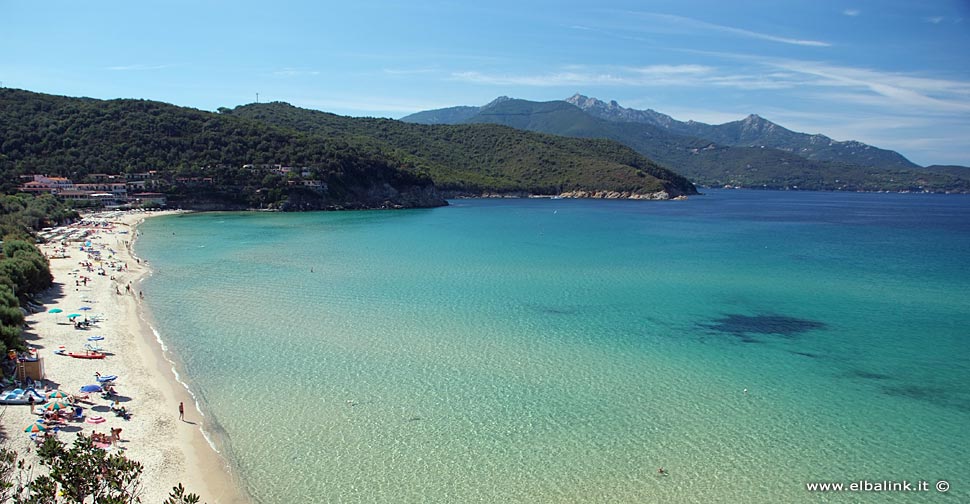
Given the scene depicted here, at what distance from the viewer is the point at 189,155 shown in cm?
10262

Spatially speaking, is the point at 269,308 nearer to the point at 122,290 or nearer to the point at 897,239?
the point at 122,290

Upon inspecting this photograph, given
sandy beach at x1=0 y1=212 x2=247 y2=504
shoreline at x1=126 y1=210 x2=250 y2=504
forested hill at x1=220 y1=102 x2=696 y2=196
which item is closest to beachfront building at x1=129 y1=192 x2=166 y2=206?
sandy beach at x1=0 y1=212 x2=247 y2=504

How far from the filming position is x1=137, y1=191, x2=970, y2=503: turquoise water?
1492cm

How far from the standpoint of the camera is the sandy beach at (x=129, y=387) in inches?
566

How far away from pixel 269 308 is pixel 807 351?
84.8 feet

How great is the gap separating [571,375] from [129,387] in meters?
15.3

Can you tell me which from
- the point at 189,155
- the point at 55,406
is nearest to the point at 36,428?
the point at 55,406

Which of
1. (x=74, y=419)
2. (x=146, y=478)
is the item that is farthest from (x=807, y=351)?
(x=74, y=419)

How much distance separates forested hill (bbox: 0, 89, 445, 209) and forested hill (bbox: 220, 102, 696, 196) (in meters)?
33.1

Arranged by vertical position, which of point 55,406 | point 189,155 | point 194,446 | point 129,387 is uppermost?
point 189,155

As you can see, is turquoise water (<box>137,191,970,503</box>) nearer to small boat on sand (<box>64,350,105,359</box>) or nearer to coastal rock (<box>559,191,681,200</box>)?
small boat on sand (<box>64,350,105,359</box>)

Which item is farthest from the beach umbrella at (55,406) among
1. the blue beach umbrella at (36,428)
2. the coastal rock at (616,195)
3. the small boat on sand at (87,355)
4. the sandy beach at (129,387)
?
the coastal rock at (616,195)

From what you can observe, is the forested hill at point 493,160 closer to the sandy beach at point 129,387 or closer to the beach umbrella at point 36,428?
the sandy beach at point 129,387

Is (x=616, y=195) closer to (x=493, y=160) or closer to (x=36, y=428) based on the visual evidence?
(x=493, y=160)
